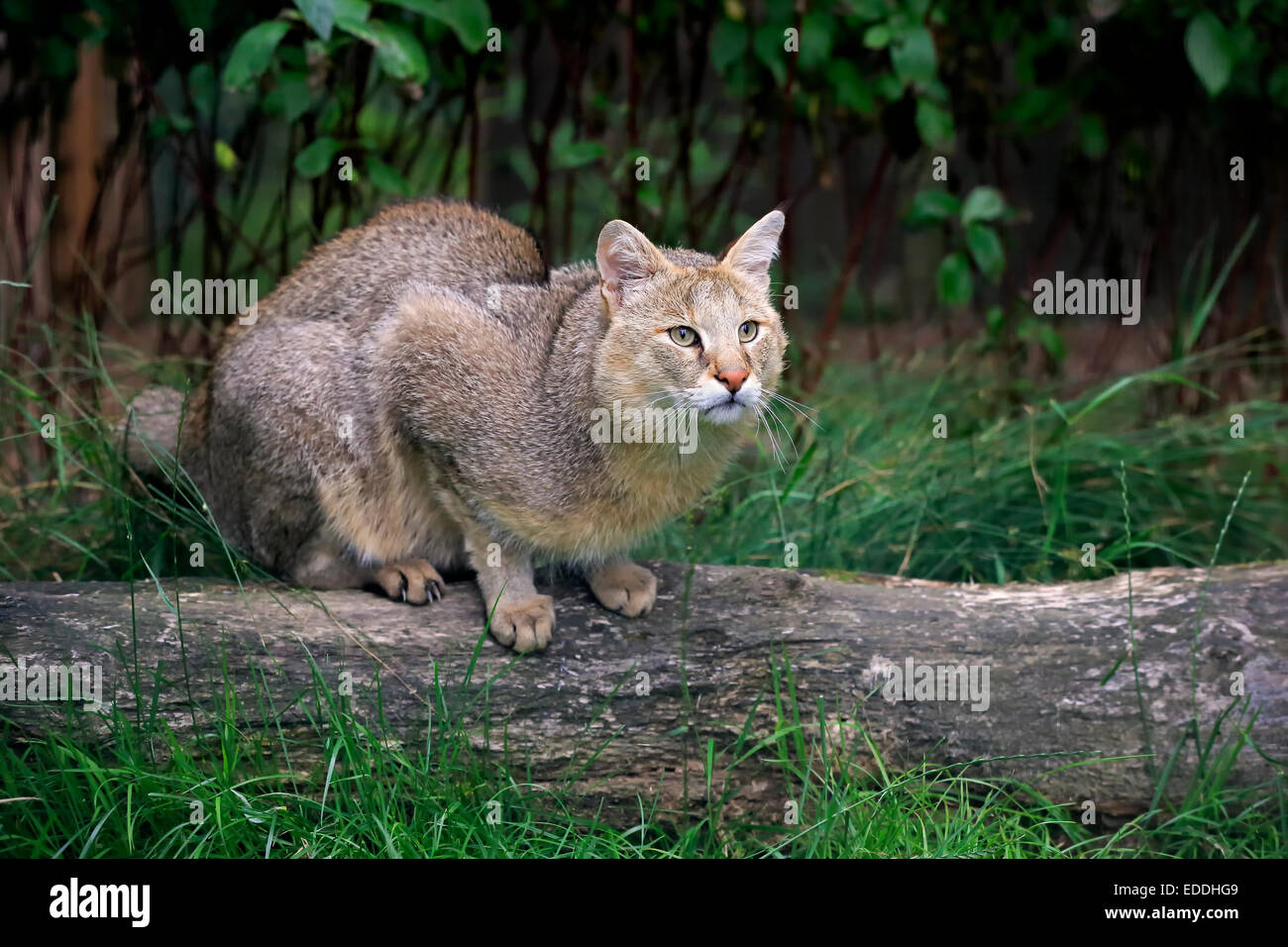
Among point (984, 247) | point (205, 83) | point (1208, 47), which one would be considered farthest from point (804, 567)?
point (205, 83)

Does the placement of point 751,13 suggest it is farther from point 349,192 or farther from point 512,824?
point 512,824

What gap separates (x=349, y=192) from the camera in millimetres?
6145

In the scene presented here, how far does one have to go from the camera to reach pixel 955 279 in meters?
5.95

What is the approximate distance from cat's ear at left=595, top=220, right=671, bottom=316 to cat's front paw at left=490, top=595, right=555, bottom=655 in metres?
0.97

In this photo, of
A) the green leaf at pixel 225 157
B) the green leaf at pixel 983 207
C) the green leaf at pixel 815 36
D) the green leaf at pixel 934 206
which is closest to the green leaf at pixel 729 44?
the green leaf at pixel 815 36

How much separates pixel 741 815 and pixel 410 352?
1.81 m

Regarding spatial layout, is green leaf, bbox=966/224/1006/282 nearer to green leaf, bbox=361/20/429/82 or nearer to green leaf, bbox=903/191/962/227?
green leaf, bbox=903/191/962/227

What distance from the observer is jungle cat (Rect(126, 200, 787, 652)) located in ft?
13.1

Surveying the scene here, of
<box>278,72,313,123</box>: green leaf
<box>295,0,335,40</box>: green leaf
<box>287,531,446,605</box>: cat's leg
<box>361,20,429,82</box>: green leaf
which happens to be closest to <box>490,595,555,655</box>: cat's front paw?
<box>287,531,446,605</box>: cat's leg

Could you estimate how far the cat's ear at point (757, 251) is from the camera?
4102 mm

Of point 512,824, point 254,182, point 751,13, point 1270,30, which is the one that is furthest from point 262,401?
point 1270,30

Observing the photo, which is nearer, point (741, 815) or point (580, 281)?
point (741, 815)

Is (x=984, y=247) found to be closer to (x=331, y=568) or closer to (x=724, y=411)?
(x=724, y=411)

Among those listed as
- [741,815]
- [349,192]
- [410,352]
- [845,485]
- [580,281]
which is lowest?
[741,815]
